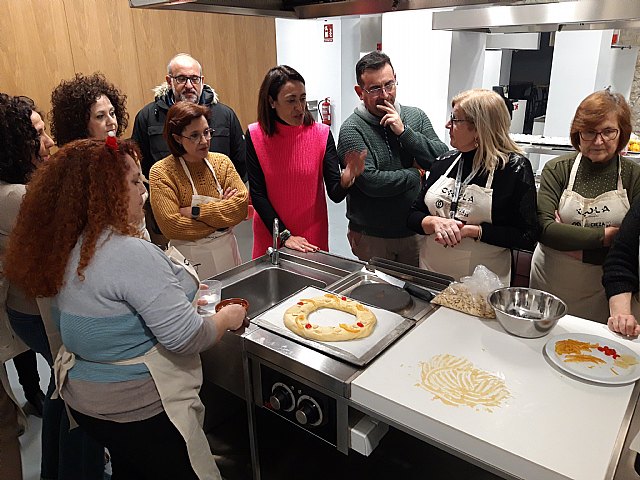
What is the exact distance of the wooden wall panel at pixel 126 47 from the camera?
7.91ft

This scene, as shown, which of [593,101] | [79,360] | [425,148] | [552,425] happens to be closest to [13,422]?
[79,360]

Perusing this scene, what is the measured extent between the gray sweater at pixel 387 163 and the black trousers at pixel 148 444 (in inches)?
46.5

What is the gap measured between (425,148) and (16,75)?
2052 mm

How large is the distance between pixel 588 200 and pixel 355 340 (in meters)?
1.01

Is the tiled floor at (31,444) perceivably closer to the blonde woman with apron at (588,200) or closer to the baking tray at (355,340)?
the baking tray at (355,340)

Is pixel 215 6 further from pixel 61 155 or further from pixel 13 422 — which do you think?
pixel 13 422

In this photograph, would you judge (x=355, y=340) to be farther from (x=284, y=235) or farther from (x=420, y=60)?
(x=420, y=60)

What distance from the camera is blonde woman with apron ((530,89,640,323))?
5.24ft

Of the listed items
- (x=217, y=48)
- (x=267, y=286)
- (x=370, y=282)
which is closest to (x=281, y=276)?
(x=267, y=286)

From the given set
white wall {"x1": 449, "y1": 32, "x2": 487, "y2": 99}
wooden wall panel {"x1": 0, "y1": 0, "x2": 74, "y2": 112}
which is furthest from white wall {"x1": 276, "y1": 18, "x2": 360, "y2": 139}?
wooden wall panel {"x1": 0, "y1": 0, "x2": 74, "y2": 112}

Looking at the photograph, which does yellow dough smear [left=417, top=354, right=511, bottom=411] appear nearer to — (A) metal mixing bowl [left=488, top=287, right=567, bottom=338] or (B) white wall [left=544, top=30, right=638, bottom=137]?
(A) metal mixing bowl [left=488, top=287, right=567, bottom=338]

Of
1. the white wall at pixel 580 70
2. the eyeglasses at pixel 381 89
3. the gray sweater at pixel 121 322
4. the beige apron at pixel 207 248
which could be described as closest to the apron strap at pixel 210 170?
the beige apron at pixel 207 248

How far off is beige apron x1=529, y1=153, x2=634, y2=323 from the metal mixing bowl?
46 centimetres

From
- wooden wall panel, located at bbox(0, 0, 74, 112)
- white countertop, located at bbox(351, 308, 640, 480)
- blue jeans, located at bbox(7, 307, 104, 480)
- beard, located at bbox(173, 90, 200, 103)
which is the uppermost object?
wooden wall panel, located at bbox(0, 0, 74, 112)
